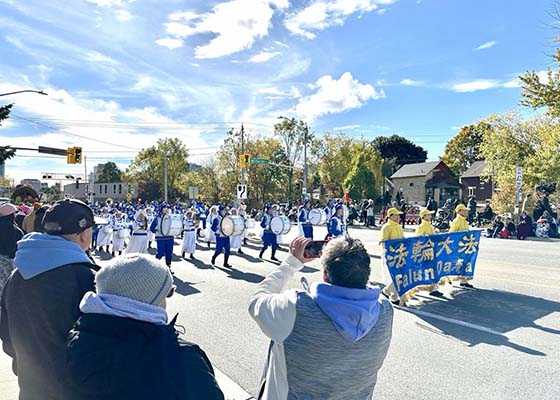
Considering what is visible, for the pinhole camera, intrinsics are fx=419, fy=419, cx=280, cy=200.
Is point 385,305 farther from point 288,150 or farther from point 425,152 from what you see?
point 425,152

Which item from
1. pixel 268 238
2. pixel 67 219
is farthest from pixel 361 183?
pixel 67 219

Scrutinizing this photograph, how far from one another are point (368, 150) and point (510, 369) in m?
54.4

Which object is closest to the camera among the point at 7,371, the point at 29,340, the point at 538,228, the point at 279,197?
the point at 29,340

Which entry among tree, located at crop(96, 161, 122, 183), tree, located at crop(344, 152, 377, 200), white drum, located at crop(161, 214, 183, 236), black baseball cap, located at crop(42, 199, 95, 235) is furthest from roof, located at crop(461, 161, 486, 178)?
tree, located at crop(96, 161, 122, 183)

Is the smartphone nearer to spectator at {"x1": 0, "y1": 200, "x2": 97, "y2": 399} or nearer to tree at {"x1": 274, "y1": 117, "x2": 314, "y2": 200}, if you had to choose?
spectator at {"x1": 0, "y1": 200, "x2": 97, "y2": 399}

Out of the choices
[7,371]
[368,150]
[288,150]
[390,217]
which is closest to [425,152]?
[368,150]

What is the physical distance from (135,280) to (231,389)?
10.0 ft

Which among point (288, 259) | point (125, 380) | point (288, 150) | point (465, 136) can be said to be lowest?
point (125, 380)

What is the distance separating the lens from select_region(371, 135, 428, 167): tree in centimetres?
A: 7888

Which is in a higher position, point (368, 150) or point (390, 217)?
point (368, 150)

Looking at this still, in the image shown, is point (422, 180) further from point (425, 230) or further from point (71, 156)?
point (425, 230)

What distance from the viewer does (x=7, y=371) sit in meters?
4.73

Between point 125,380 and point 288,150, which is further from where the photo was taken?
point 288,150

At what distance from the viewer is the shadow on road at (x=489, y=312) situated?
5926 millimetres
